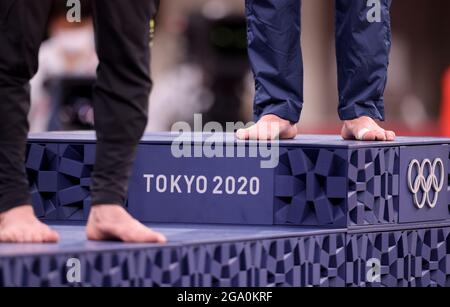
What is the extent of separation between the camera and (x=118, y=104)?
A: 421cm

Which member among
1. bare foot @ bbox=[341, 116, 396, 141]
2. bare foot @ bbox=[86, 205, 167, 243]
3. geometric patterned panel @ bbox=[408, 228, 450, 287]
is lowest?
geometric patterned panel @ bbox=[408, 228, 450, 287]

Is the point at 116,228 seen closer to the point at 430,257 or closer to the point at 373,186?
the point at 373,186

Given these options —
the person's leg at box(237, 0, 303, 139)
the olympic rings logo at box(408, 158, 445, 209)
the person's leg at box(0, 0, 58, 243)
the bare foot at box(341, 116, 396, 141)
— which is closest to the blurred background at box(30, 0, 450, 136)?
the person's leg at box(237, 0, 303, 139)

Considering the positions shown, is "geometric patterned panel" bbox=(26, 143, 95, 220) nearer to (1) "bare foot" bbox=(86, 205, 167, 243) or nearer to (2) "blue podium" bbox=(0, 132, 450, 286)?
(2) "blue podium" bbox=(0, 132, 450, 286)

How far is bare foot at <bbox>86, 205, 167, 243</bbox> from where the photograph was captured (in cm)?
420

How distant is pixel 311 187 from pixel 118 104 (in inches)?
42.4

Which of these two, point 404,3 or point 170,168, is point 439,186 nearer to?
point 170,168

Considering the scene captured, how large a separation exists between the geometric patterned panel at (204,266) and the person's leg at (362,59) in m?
0.67

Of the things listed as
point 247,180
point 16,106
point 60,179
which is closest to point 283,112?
point 247,180

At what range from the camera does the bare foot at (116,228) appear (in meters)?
4.20

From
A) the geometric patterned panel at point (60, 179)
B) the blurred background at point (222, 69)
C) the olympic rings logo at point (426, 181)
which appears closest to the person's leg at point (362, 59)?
the olympic rings logo at point (426, 181)

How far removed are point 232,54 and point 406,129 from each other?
1.93 m

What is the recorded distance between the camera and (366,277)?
505 cm
